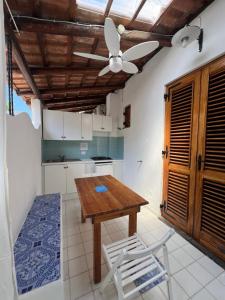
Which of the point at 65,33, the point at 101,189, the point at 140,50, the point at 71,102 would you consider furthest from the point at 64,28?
the point at 71,102

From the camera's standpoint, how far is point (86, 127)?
3.81m

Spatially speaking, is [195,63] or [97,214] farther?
[195,63]

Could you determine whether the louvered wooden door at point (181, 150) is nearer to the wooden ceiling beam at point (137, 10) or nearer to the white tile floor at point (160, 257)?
the white tile floor at point (160, 257)

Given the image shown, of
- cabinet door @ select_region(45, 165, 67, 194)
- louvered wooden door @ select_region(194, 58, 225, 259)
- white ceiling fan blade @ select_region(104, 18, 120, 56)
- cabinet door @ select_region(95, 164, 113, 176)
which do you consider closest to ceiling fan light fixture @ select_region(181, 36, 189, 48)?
louvered wooden door @ select_region(194, 58, 225, 259)

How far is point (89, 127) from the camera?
3850mm

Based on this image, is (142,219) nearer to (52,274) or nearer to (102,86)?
→ (52,274)

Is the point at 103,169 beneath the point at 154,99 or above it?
beneath

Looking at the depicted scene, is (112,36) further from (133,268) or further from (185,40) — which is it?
(133,268)

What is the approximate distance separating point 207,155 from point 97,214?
1421mm

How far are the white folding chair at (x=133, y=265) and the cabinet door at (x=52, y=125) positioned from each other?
279 centimetres

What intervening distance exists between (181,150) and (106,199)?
4.16 feet

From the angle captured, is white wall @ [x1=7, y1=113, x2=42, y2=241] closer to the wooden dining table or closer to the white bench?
the white bench

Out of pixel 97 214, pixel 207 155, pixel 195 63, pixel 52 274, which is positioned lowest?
pixel 52 274

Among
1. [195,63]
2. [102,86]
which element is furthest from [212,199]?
[102,86]
